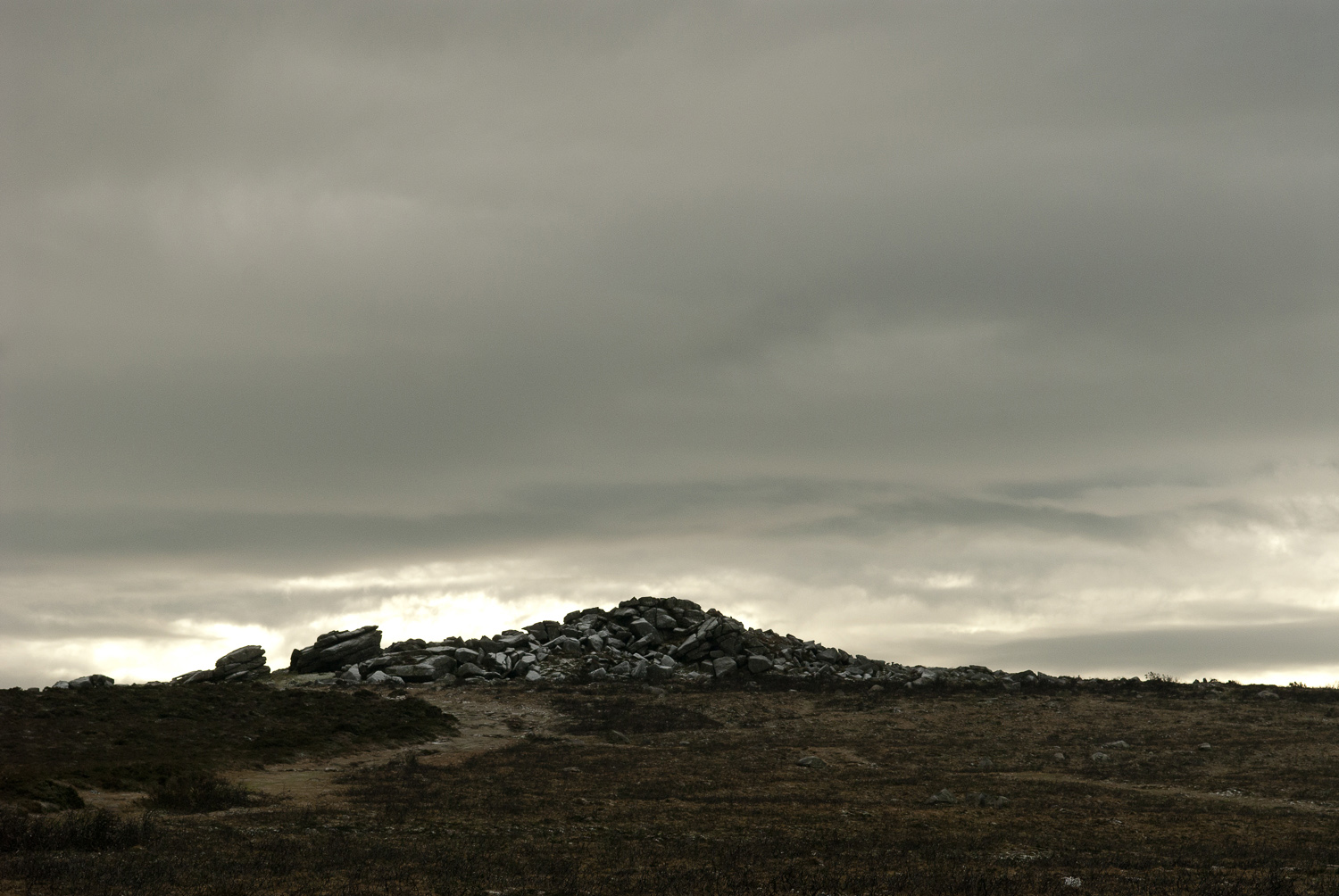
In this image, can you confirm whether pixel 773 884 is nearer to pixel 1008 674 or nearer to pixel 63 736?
pixel 63 736

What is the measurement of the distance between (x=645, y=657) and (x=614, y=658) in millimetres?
1942

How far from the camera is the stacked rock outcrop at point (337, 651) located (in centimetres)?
6069

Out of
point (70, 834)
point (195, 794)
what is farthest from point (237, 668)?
point (70, 834)

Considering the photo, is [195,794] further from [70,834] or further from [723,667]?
[723,667]

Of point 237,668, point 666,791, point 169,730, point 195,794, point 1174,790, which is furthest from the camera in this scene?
point 237,668

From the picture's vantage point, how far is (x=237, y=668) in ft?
195

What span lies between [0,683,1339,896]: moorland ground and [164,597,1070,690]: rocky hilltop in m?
3.89

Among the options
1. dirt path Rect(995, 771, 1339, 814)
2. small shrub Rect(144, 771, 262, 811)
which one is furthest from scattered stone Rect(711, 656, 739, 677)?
small shrub Rect(144, 771, 262, 811)

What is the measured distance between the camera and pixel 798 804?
87.3 ft

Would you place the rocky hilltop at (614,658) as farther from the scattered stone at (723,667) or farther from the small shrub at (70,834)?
the small shrub at (70,834)

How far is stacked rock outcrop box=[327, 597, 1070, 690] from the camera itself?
194 ft

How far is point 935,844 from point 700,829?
204 inches

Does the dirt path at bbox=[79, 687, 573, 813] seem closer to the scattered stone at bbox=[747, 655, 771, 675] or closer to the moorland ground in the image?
the moorland ground

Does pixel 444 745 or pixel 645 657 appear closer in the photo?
pixel 444 745
